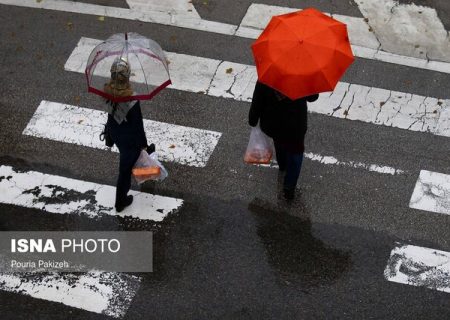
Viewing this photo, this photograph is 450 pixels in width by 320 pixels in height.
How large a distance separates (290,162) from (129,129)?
65.9 inches

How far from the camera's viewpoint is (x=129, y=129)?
22.5 feet

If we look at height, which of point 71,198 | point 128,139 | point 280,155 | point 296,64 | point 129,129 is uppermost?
point 296,64

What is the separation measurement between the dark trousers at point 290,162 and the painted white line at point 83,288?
72.5 inches

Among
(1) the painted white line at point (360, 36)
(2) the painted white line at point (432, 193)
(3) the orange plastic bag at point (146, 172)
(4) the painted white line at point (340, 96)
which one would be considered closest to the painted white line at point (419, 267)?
(2) the painted white line at point (432, 193)

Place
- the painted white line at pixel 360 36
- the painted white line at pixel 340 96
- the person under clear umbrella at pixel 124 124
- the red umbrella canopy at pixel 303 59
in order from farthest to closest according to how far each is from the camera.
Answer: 1. the painted white line at pixel 360 36
2. the painted white line at pixel 340 96
3. the person under clear umbrella at pixel 124 124
4. the red umbrella canopy at pixel 303 59

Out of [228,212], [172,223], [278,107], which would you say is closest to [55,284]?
[172,223]

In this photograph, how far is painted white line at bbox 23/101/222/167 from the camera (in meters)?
8.23

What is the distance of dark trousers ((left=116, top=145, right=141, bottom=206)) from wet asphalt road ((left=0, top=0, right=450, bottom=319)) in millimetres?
289

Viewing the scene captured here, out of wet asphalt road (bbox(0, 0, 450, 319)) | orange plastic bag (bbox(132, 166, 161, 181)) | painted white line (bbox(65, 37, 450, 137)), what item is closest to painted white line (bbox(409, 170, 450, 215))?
wet asphalt road (bbox(0, 0, 450, 319))

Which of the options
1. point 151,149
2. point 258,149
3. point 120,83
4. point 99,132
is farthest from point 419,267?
point 99,132

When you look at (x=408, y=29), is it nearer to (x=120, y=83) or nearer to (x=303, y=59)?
(x=303, y=59)

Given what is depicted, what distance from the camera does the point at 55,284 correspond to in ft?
22.8

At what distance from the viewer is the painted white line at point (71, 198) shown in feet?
24.9

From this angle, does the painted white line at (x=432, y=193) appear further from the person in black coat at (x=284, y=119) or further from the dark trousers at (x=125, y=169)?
the dark trousers at (x=125, y=169)
